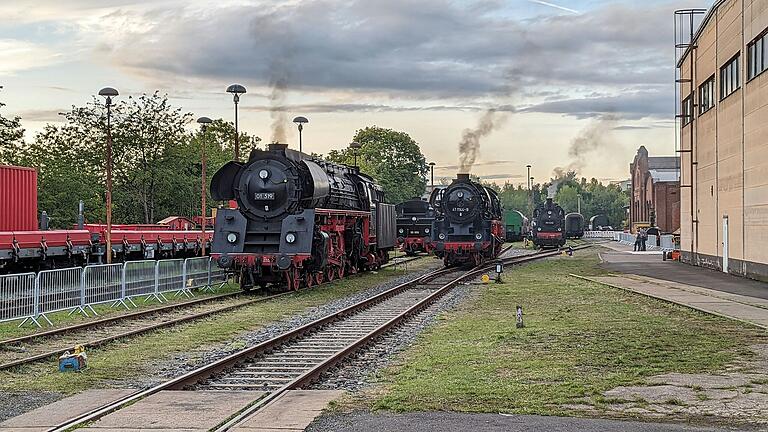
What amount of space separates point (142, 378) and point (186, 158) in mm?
45203

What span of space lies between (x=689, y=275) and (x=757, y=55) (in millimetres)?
8693

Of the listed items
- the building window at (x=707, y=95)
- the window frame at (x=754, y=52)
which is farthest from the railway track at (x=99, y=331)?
the building window at (x=707, y=95)

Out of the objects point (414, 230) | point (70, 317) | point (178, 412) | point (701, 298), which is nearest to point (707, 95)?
point (414, 230)

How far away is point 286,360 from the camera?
14242 mm

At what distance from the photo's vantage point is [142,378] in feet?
42.1

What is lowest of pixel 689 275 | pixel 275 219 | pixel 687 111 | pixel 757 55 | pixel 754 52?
pixel 689 275

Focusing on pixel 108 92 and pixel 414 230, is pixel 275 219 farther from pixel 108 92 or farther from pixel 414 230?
pixel 414 230

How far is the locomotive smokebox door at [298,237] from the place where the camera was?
26672 millimetres

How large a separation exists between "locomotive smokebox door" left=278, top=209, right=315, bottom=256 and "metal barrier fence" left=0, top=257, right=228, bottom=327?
2.67 metres

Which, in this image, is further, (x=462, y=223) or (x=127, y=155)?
(x=127, y=155)

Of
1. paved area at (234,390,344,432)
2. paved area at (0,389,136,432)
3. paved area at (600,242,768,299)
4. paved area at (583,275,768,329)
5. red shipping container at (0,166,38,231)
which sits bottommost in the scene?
paved area at (600,242,768,299)

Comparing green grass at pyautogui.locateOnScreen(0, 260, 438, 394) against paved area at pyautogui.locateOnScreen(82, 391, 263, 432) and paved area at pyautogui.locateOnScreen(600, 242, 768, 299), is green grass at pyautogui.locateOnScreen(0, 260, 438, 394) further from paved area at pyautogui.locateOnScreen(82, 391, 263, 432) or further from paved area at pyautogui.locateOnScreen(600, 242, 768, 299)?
paved area at pyautogui.locateOnScreen(600, 242, 768, 299)

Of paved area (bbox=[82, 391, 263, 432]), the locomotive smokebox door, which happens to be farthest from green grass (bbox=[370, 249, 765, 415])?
the locomotive smokebox door

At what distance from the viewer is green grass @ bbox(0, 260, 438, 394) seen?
12.4m
